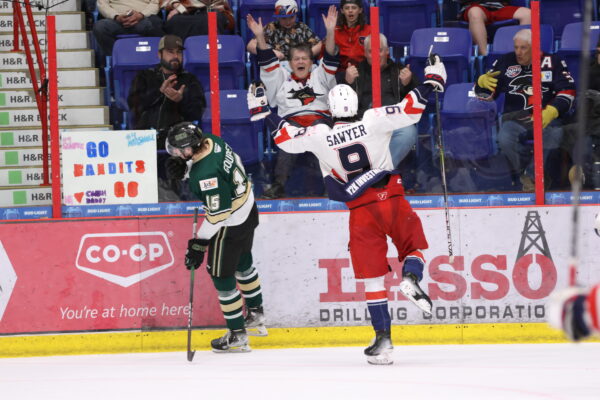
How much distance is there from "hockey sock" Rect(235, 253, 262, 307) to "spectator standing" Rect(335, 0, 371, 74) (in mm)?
1488

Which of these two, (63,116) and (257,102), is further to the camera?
(63,116)

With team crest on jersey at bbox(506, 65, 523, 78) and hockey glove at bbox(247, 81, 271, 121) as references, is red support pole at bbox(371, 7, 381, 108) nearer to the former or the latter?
hockey glove at bbox(247, 81, 271, 121)

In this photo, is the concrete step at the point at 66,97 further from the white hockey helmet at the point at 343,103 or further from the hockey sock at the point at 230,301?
the white hockey helmet at the point at 343,103

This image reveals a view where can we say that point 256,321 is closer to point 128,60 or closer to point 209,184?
point 209,184

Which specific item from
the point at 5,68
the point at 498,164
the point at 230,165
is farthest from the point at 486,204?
the point at 5,68

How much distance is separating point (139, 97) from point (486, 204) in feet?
8.07

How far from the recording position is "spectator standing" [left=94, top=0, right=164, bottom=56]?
8.24m

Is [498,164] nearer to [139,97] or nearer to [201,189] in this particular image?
[201,189]

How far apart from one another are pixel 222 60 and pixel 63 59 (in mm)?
1212

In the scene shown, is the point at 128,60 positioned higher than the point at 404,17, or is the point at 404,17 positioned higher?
the point at 404,17

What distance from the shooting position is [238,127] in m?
7.15

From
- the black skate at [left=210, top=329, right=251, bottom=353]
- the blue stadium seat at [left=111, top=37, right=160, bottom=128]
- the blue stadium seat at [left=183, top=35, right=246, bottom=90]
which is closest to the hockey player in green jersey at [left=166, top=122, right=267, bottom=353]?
the black skate at [left=210, top=329, right=251, bottom=353]

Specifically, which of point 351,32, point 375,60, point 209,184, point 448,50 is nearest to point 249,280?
point 209,184

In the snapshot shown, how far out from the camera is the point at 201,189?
658cm
